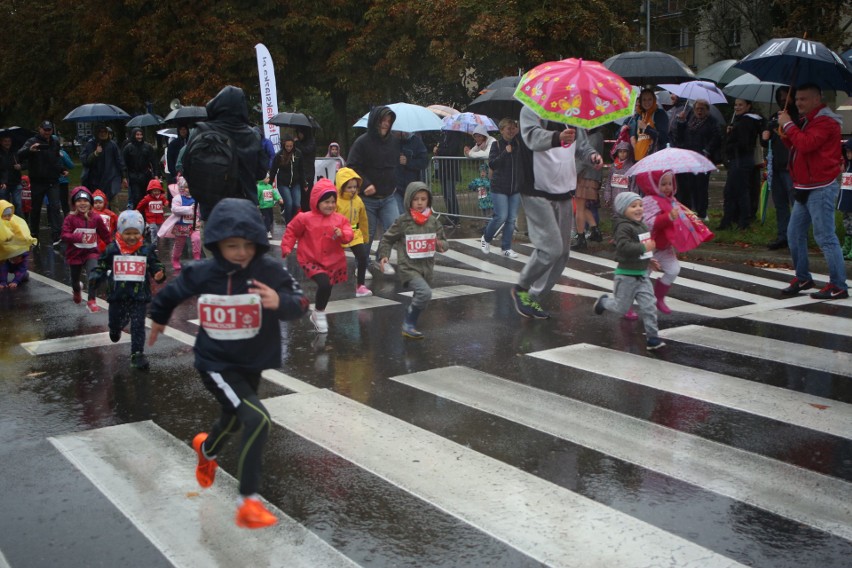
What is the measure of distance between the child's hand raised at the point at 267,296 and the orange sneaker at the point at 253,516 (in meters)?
0.89

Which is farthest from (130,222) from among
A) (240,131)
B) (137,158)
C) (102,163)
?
(137,158)

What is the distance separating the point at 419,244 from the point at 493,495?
411 cm

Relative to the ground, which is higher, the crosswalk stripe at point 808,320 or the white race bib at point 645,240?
the white race bib at point 645,240

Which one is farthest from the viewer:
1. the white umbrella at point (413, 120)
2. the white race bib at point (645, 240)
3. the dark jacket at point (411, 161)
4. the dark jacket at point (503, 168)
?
the dark jacket at point (411, 161)

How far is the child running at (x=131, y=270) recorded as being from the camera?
7.87 meters

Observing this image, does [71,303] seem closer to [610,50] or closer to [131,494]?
[131,494]

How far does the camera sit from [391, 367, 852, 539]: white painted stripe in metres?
4.79

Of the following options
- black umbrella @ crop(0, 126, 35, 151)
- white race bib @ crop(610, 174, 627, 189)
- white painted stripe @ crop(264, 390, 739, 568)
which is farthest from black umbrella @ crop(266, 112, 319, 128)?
white painted stripe @ crop(264, 390, 739, 568)

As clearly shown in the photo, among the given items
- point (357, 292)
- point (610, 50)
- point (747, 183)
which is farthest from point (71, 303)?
point (610, 50)

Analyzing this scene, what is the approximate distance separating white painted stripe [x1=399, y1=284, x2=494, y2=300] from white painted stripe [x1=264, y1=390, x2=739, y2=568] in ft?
14.4

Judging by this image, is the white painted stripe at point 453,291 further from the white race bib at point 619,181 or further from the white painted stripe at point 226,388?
the white painted stripe at point 226,388

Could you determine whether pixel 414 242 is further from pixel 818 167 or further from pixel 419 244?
pixel 818 167

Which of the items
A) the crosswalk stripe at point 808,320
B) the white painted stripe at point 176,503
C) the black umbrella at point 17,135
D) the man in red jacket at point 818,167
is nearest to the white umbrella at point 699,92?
the man in red jacket at point 818,167

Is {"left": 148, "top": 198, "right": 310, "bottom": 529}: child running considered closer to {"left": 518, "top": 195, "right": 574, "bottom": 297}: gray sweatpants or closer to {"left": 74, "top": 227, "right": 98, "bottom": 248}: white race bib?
{"left": 518, "top": 195, "right": 574, "bottom": 297}: gray sweatpants
